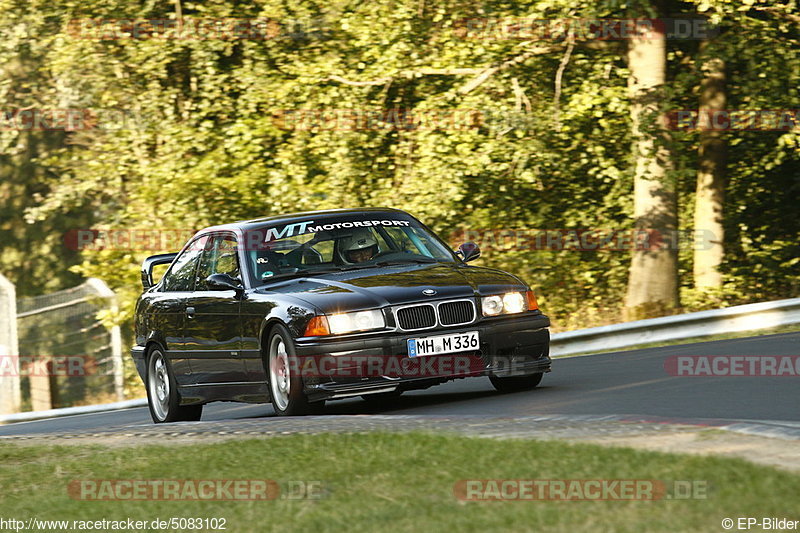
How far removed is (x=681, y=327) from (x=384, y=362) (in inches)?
250

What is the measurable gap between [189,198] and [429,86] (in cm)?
443

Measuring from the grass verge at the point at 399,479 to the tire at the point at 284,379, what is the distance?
1538 millimetres

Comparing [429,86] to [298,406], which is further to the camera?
[429,86]

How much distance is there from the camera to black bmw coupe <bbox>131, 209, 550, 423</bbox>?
9.46 m

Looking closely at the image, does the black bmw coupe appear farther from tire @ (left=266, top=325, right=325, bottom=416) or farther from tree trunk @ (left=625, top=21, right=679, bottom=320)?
tree trunk @ (left=625, top=21, right=679, bottom=320)

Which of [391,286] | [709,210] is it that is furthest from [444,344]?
[709,210]

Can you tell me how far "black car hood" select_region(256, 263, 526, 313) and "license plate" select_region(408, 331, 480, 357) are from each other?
0.93ft

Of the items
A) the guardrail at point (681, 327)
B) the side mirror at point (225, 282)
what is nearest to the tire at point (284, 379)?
the side mirror at point (225, 282)

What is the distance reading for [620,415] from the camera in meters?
8.12

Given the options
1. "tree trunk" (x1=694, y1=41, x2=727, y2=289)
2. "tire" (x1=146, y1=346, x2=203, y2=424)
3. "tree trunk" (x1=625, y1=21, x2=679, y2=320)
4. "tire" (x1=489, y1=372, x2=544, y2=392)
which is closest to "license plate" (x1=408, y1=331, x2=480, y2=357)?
"tire" (x1=489, y1=372, x2=544, y2=392)

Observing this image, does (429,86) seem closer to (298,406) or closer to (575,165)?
(575,165)

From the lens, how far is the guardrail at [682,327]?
14.6m

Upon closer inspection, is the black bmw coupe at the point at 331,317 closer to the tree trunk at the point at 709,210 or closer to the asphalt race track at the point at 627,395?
the asphalt race track at the point at 627,395

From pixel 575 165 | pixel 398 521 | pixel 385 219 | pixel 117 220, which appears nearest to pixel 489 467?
pixel 398 521
